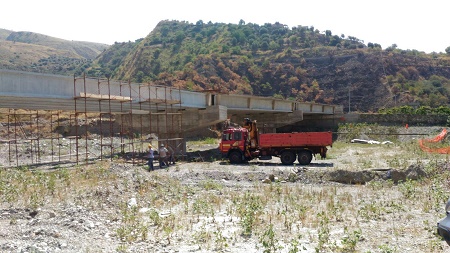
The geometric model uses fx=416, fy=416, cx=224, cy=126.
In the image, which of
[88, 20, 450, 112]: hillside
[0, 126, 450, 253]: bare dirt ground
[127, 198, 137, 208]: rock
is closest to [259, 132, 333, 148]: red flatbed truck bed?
[0, 126, 450, 253]: bare dirt ground

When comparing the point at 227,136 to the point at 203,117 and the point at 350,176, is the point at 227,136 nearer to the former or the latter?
the point at 203,117

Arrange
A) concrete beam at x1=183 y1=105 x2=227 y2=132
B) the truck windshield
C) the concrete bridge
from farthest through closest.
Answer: concrete beam at x1=183 y1=105 x2=227 y2=132 → the truck windshield → the concrete bridge

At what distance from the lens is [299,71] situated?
81312 millimetres

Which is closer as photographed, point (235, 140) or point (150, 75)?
point (235, 140)

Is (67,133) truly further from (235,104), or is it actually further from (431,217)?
(431,217)

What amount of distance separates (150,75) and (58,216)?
246ft

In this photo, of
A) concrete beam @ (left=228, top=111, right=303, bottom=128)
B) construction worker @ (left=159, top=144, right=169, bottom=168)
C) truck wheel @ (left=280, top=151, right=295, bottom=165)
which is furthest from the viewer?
concrete beam @ (left=228, top=111, right=303, bottom=128)

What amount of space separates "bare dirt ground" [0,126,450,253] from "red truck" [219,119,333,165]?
7.84m

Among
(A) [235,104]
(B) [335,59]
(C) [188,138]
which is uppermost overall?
(B) [335,59]

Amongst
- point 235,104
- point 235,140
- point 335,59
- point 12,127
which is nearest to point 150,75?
point 335,59

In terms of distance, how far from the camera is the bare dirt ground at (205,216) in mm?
7734

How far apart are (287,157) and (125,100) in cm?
977

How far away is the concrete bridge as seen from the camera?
1828cm

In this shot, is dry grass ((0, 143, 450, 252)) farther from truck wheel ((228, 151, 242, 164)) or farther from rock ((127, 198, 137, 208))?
truck wheel ((228, 151, 242, 164))
